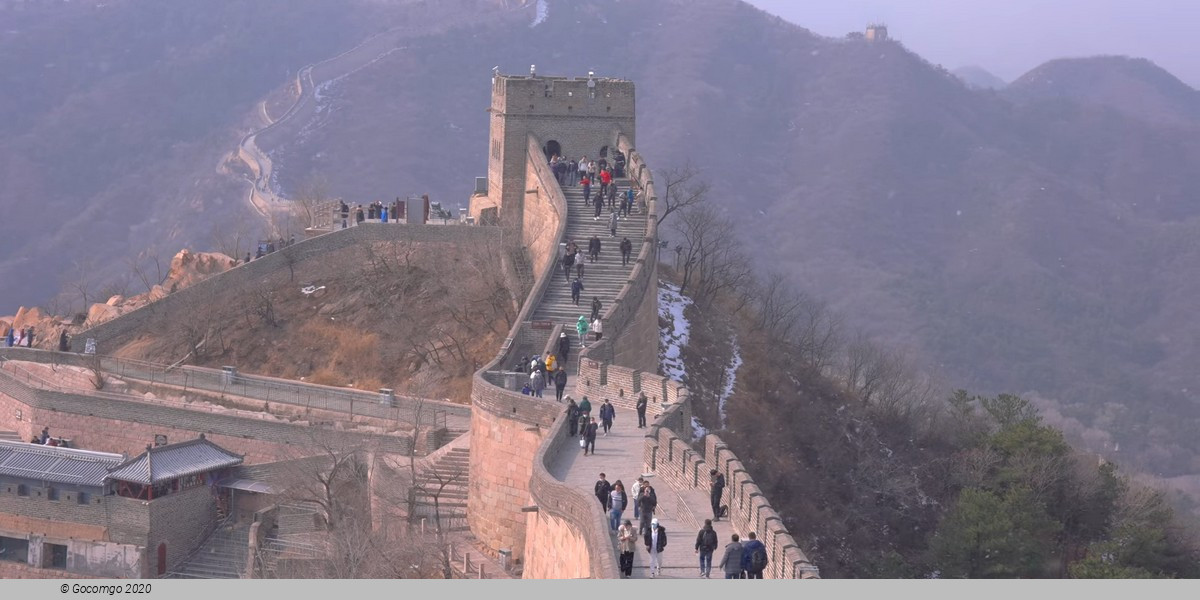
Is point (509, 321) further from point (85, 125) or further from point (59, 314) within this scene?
point (85, 125)

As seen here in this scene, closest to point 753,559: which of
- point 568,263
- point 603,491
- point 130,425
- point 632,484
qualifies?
point 603,491

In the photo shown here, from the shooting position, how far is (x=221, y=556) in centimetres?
3628

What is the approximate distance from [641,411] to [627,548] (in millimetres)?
7255

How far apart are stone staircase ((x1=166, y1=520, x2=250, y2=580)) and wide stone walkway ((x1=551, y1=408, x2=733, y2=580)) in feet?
33.5

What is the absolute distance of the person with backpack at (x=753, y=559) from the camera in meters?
19.3

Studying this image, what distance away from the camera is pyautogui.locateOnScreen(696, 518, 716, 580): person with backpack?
1994 cm

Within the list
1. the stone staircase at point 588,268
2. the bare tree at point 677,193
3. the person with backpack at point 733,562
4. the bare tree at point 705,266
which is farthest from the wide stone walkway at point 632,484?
the bare tree at point 705,266

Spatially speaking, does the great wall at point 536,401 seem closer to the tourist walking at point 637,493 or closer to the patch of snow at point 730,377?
the tourist walking at point 637,493

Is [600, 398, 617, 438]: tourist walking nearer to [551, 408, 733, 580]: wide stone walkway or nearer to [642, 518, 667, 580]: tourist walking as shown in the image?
[551, 408, 733, 580]: wide stone walkway

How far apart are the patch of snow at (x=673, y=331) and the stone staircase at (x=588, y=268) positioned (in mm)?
3745

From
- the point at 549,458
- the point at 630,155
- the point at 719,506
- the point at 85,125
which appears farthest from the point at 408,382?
the point at 85,125

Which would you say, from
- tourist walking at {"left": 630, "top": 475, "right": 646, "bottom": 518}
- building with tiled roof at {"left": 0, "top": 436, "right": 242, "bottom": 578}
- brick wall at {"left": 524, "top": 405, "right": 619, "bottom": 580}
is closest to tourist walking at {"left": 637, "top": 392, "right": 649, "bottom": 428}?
brick wall at {"left": 524, "top": 405, "right": 619, "bottom": 580}

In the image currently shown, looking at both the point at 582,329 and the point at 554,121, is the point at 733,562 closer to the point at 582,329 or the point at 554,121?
the point at 582,329

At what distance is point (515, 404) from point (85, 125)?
301 feet
